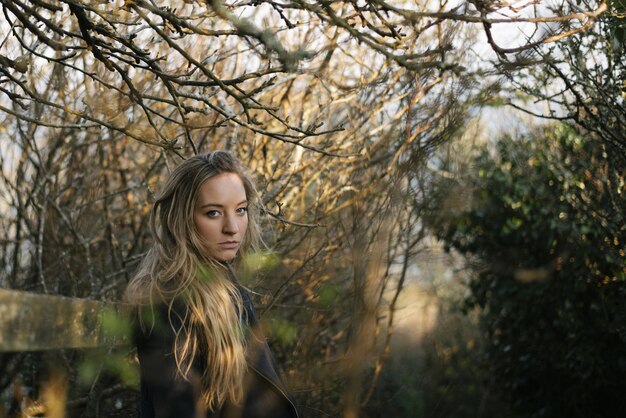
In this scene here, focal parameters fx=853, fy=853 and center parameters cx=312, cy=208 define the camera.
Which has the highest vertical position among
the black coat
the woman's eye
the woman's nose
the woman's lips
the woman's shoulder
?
the woman's eye

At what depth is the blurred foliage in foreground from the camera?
6577 millimetres

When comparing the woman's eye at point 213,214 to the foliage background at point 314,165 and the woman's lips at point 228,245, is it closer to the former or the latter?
the woman's lips at point 228,245

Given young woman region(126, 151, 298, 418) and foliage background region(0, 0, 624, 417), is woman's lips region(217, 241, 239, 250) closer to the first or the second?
young woman region(126, 151, 298, 418)

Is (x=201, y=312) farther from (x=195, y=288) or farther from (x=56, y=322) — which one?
(x=56, y=322)

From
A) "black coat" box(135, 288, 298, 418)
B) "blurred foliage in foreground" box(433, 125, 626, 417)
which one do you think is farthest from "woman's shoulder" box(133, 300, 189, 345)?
"blurred foliage in foreground" box(433, 125, 626, 417)

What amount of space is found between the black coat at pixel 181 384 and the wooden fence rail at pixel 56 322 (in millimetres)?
85

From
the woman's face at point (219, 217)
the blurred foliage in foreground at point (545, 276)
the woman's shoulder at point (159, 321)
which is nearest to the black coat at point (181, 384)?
the woman's shoulder at point (159, 321)

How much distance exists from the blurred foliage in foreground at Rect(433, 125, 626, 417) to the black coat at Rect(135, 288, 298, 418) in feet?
10.5

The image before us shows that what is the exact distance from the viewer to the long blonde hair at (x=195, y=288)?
2.49m

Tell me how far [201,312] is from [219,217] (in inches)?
14.7

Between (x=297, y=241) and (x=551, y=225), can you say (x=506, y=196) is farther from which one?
(x=297, y=241)

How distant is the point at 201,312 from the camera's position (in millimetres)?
2543

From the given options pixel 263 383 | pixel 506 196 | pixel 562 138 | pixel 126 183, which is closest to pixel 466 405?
pixel 506 196

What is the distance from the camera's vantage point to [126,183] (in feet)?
21.2
